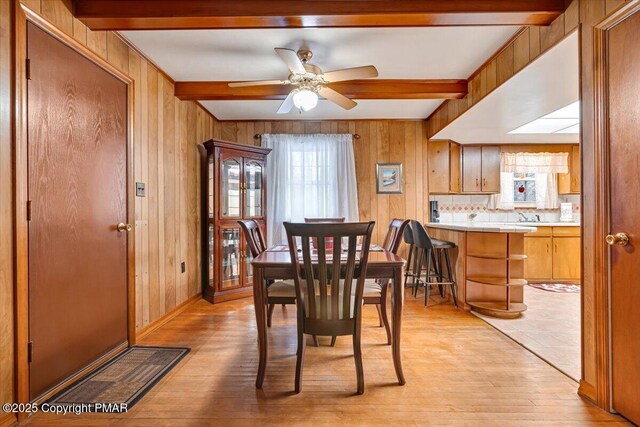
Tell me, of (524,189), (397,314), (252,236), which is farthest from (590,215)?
(524,189)

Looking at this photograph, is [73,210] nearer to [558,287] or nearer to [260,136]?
[260,136]

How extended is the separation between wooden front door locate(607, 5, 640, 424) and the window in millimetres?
3737

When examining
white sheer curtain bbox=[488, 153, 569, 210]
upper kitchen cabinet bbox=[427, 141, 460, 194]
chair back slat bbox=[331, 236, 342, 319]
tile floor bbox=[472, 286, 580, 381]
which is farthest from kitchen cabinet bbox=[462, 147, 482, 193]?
chair back slat bbox=[331, 236, 342, 319]

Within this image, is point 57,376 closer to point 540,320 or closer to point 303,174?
point 303,174

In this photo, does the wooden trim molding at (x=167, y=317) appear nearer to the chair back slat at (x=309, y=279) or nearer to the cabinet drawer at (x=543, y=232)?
the chair back slat at (x=309, y=279)

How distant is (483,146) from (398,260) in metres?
3.59

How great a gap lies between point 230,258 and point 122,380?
6.41 ft

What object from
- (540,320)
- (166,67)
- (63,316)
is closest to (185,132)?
(166,67)

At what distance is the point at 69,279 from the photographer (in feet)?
6.30

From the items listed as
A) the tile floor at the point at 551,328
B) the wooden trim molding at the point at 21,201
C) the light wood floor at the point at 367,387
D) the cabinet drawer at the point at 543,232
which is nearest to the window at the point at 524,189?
the cabinet drawer at the point at 543,232

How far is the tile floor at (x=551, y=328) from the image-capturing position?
225cm

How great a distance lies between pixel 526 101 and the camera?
120 inches

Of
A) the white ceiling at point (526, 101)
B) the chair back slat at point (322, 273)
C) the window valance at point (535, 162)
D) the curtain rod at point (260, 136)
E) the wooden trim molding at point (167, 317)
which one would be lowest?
the wooden trim molding at point (167, 317)

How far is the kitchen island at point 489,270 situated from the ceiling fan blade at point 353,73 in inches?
73.0
